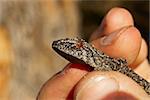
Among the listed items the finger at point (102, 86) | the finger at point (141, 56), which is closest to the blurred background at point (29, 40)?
the finger at point (141, 56)

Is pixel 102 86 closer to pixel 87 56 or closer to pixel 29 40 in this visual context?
pixel 87 56

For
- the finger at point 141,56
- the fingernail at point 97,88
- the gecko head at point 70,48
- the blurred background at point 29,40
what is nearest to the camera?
the fingernail at point 97,88

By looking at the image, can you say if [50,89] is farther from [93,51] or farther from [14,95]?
[14,95]

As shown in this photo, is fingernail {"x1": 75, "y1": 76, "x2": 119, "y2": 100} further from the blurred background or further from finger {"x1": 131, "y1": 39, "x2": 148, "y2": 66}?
the blurred background

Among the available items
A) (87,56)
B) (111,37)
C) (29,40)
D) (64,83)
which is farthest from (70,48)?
(29,40)

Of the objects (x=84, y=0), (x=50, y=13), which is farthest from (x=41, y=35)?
(x=84, y=0)

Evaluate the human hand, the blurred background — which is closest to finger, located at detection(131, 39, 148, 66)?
the human hand

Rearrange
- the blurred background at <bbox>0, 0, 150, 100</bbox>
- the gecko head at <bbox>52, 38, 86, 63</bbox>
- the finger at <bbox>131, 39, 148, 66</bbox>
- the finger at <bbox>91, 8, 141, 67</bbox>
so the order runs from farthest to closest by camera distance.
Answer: the blurred background at <bbox>0, 0, 150, 100</bbox> → the finger at <bbox>131, 39, 148, 66</bbox> → the finger at <bbox>91, 8, 141, 67</bbox> → the gecko head at <bbox>52, 38, 86, 63</bbox>

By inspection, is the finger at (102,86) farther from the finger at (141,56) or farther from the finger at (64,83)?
the finger at (141,56)
